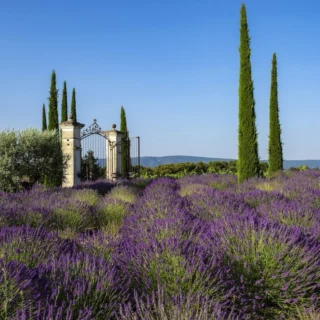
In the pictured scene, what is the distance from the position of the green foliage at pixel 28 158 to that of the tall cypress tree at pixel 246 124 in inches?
255

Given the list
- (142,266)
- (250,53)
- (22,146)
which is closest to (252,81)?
(250,53)

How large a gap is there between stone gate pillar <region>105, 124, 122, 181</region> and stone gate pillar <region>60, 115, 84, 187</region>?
9.48 feet

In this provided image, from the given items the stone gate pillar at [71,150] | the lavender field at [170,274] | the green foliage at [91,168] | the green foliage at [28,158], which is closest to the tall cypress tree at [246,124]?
the stone gate pillar at [71,150]

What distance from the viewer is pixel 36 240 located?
3939 millimetres

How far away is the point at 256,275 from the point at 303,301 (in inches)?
16.0

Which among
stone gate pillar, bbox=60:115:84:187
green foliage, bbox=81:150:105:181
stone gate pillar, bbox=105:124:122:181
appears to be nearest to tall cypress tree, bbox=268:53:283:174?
stone gate pillar, bbox=105:124:122:181

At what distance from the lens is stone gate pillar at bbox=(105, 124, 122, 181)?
1897 cm

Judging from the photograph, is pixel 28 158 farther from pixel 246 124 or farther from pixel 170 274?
pixel 170 274

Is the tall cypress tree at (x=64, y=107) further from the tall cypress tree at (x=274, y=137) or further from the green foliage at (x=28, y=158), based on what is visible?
the green foliage at (x=28, y=158)

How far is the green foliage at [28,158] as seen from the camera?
12180 millimetres

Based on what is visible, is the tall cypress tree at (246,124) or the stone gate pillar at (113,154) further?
the stone gate pillar at (113,154)

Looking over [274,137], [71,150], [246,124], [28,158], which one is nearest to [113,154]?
[71,150]

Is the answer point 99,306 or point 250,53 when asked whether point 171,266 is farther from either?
point 250,53

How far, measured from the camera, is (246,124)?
1669cm
